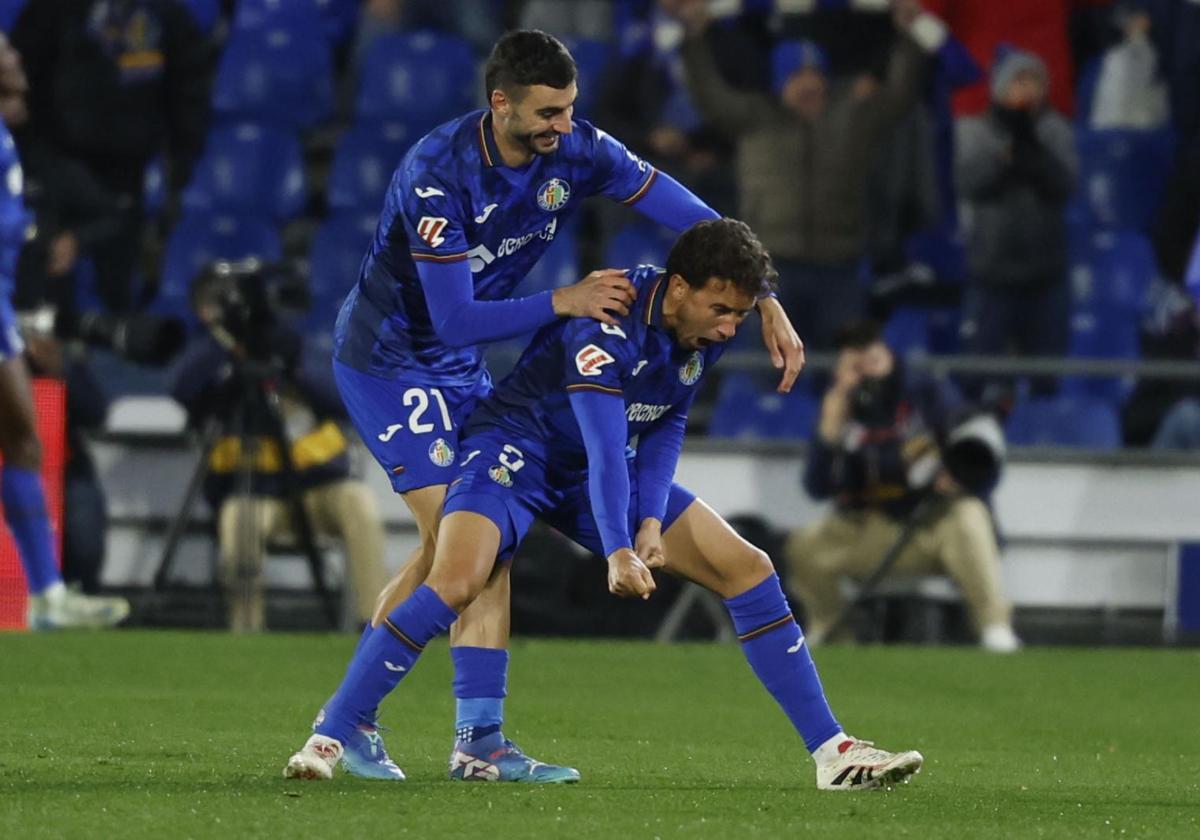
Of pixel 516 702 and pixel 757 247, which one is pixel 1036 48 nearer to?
pixel 516 702

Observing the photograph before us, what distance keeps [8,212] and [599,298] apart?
13.7ft

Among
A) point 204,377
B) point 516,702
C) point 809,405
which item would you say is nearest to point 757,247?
point 516,702

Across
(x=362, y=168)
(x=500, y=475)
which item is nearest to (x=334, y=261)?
(x=362, y=168)

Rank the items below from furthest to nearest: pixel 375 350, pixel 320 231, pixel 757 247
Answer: pixel 320 231 → pixel 375 350 → pixel 757 247

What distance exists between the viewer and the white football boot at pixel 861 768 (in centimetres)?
545

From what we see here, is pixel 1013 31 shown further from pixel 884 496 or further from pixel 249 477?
pixel 249 477

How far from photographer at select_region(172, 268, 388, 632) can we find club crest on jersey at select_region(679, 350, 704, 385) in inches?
211

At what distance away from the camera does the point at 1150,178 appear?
14250 mm

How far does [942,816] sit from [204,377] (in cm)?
682

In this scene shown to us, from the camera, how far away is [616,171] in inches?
244

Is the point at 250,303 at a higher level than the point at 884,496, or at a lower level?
higher

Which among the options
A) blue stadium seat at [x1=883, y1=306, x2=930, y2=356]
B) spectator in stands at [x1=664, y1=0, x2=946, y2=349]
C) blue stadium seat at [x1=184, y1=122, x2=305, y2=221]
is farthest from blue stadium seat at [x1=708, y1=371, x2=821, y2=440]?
blue stadium seat at [x1=184, y1=122, x2=305, y2=221]

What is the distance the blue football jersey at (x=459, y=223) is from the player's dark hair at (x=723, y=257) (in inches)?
25.7

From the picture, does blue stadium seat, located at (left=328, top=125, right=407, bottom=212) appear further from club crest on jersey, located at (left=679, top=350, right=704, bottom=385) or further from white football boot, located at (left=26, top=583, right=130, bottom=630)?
club crest on jersey, located at (left=679, top=350, right=704, bottom=385)
